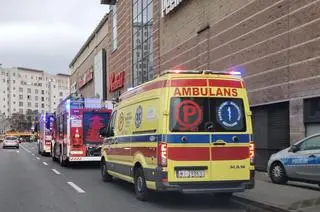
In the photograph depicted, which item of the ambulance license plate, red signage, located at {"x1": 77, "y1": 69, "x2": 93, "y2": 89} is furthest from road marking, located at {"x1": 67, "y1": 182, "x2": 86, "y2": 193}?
red signage, located at {"x1": 77, "y1": 69, "x2": 93, "y2": 89}

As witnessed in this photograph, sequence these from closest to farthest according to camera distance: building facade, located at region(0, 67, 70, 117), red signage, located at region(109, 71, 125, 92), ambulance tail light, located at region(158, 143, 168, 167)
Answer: ambulance tail light, located at region(158, 143, 168, 167), red signage, located at region(109, 71, 125, 92), building facade, located at region(0, 67, 70, 117)

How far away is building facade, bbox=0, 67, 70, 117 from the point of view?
15875cm

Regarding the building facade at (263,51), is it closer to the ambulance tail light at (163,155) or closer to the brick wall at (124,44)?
the ambulance tail light at (163,155)

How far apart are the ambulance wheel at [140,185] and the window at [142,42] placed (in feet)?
78.6

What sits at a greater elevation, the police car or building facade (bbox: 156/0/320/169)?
building facade (bbox: 156/0/320/169)

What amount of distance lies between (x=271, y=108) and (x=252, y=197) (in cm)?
784

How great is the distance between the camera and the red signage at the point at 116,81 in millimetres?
46406

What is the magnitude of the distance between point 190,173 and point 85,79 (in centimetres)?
5861

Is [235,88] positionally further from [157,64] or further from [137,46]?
[137,46]

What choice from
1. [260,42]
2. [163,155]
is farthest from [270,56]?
[163,155]

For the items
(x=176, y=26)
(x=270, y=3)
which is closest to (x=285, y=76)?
(x=270, y=3)

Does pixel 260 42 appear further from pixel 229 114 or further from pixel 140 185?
pixel 140 185

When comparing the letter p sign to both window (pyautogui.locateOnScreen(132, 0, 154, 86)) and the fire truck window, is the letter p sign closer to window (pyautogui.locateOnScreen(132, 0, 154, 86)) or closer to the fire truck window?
the fire truck window

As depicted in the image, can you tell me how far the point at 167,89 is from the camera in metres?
11.7
